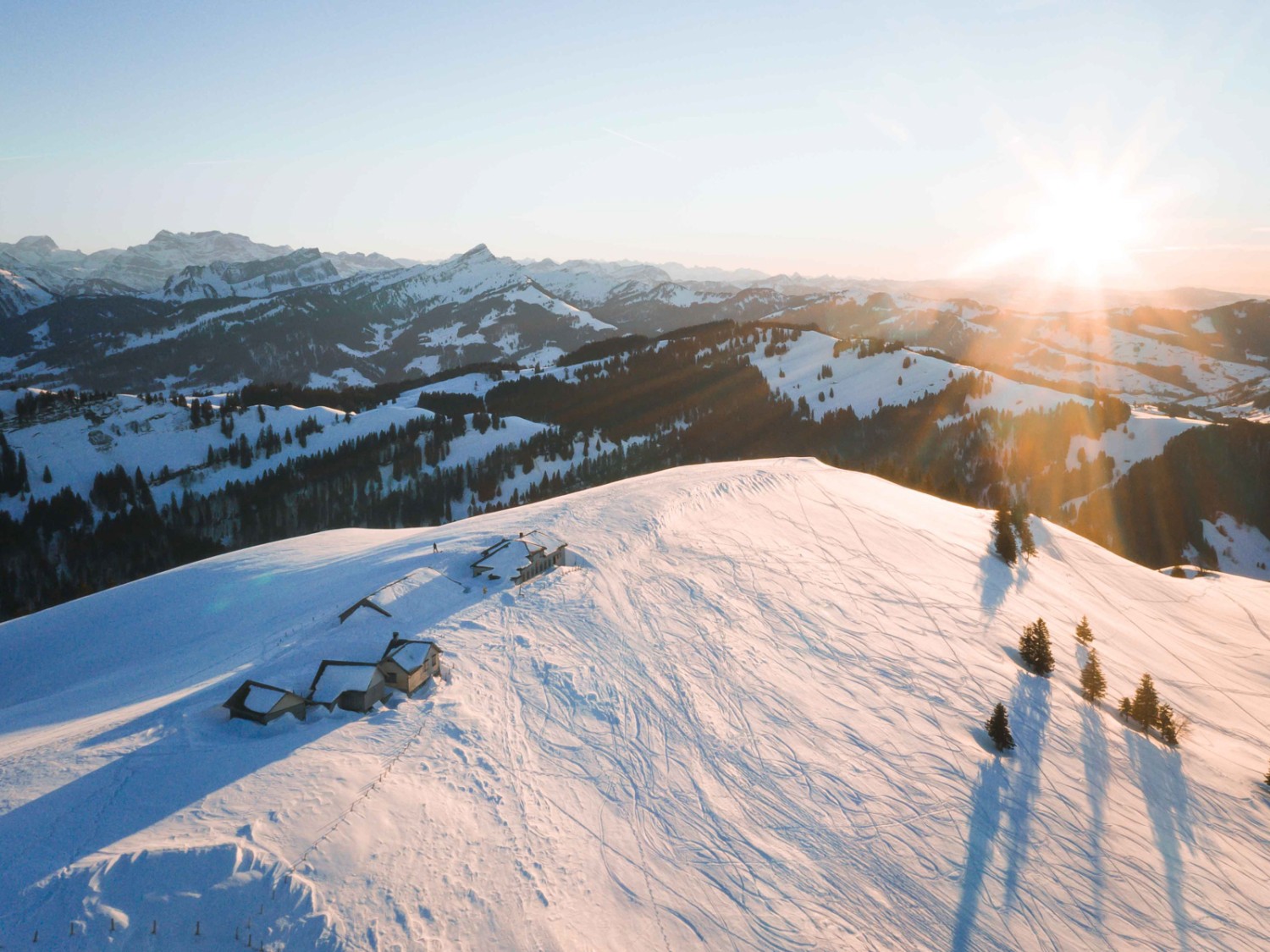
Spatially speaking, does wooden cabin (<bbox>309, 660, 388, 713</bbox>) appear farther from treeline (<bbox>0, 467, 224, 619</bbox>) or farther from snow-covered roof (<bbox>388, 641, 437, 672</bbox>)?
treeline (<bbox>0, 467, 224, 619</bbox>)

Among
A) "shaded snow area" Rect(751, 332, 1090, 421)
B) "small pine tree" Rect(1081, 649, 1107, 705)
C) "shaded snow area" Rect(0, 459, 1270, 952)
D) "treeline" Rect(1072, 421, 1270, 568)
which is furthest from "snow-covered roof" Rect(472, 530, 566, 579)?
"shaded snow area" Rect(751, 332, 1090, 421)

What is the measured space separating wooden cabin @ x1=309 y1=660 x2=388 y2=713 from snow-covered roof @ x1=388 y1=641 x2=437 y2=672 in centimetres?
95

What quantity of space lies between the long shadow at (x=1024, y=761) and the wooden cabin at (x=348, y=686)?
25.4m

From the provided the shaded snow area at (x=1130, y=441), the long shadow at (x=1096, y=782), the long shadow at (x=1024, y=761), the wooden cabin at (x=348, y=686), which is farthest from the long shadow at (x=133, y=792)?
the shaded snow area at (x=1130, y=441)

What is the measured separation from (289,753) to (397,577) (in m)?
18.4

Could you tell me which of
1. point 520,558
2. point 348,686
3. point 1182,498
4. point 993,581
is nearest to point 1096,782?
point 993,581

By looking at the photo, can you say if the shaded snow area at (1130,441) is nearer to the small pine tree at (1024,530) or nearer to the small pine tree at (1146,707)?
the small pine tree at (1024,530)

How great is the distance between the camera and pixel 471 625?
108 feet

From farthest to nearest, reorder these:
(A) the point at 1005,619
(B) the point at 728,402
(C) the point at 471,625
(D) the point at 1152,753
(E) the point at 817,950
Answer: (B) the point at 728,402 → (A) the point at 1005,619 → (C) the point at 471,625 → (D) the point at 1152,753 → (E) the point at 817,950

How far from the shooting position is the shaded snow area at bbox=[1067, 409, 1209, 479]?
14475 cm

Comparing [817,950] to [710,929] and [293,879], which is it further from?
[293,879]

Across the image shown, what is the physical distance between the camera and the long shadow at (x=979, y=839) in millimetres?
19109

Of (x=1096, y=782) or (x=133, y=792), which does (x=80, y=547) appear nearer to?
(x=133, y=792)

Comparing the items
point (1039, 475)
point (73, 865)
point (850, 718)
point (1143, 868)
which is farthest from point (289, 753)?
point (1039, 475)
